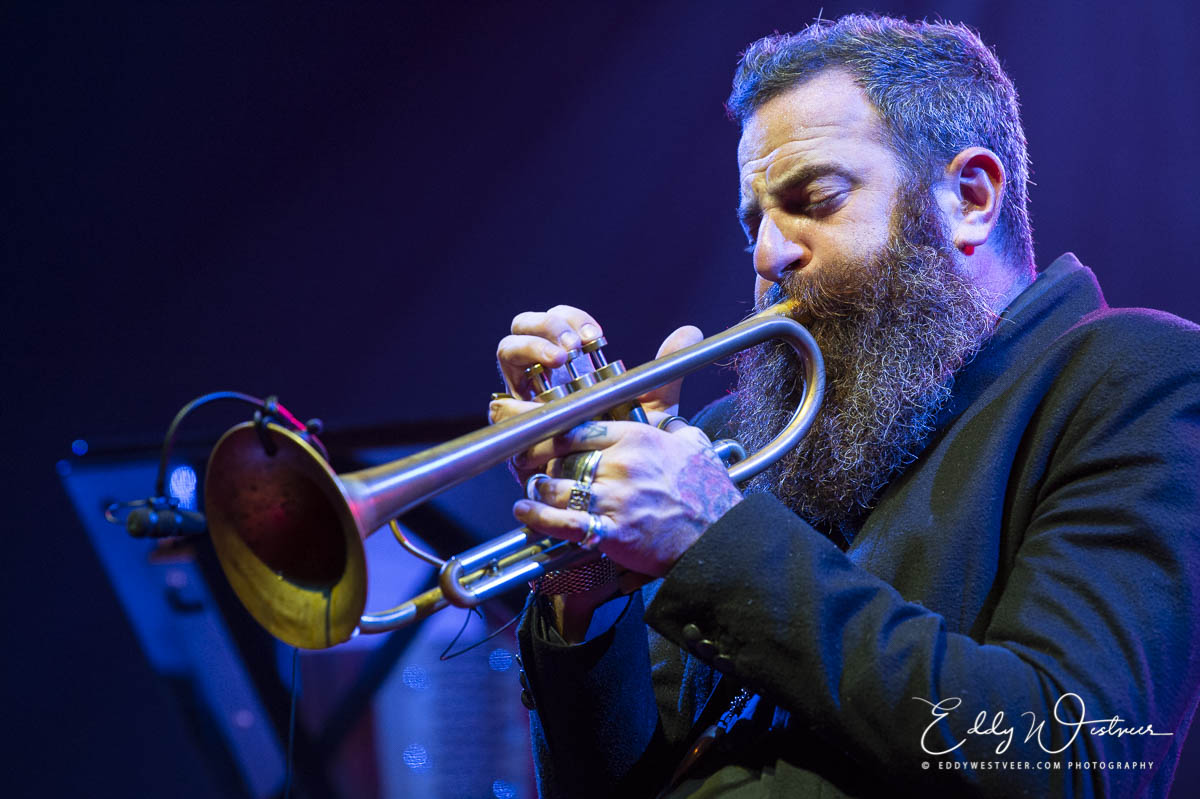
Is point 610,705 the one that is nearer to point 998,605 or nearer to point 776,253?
point 998,605

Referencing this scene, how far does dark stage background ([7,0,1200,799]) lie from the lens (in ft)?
10.8

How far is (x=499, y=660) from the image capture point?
11.4 ft

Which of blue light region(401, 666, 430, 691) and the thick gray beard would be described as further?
blue light region(401, 666, 430, 691)

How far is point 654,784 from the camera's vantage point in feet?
6.31

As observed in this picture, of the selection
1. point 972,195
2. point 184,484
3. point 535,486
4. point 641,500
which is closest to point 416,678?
point 184,484

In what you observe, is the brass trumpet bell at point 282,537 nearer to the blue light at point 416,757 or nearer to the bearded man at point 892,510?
the bearded man at point 892,510

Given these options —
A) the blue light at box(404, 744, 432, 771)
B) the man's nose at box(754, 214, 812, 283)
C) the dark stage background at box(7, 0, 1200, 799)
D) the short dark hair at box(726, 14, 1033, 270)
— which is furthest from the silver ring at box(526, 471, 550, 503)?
the blue light at box(404, 744, 432, 771)

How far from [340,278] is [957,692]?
9.36 ft

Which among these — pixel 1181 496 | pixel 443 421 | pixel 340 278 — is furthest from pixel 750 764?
pixel 340 278

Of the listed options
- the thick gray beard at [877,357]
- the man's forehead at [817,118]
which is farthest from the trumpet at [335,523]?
the man's forehead at [817,118]

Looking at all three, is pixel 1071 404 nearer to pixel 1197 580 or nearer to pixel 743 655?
pixel 1197 580

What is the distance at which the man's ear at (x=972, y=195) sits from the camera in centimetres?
216

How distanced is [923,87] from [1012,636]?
1363mm

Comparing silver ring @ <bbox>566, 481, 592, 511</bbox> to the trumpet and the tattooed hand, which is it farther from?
the trumpet
